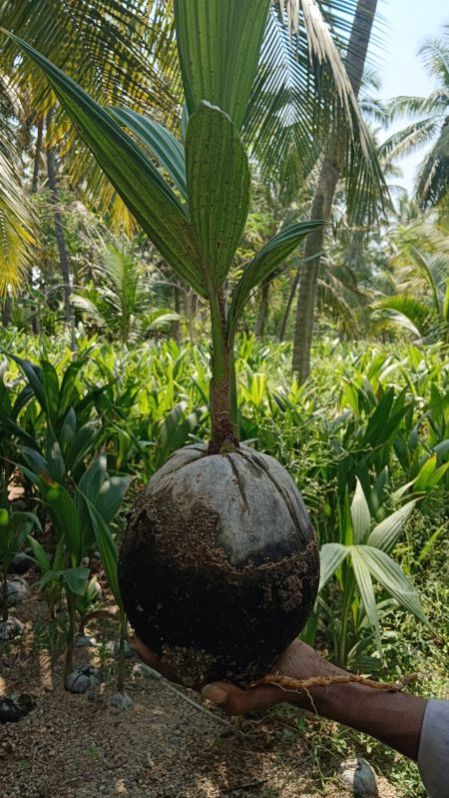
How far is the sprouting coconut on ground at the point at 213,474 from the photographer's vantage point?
75cm

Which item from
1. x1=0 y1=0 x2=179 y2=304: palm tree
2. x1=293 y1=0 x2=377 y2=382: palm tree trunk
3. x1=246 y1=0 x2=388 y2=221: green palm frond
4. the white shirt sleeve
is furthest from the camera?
x1=293 y1=0 x2=377 y2=382: palm tree trunk

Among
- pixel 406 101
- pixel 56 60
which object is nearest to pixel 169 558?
pixel 56 60

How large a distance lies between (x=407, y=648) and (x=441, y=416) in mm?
1145

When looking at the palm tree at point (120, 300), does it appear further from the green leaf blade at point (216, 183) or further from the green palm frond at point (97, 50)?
the green leaf blade at point (216, 183)

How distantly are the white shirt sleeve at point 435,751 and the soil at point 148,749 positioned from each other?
0.91m

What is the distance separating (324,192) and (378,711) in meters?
4.01

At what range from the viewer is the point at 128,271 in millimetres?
9008

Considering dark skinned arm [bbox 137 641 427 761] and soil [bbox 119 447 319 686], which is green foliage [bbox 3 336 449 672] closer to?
dark skinned arm [bbox 137 641 427 761]

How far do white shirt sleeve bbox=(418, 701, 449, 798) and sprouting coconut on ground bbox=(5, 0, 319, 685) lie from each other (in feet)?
0.88

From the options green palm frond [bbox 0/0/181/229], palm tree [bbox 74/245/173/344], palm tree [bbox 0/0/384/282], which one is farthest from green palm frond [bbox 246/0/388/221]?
palm tree [bbox 74/245/173/344]

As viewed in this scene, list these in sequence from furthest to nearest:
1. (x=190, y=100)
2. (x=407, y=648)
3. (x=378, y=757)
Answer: (x=407, y=648), (x=378, y=757), (x=190, y=100)

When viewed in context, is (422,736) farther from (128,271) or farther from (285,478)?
(128,271)

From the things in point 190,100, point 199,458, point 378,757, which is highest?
point 190,100

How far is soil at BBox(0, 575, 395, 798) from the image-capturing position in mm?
1741
